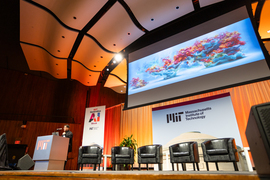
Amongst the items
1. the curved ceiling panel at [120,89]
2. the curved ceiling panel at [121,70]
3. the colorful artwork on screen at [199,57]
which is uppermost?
the curved ceiling panel at [121,70]

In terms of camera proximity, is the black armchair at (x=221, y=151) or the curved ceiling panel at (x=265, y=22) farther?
the curved ceiling panel at (x=265, y=22)

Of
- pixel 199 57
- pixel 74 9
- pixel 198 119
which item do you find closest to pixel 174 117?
pixel 198 119

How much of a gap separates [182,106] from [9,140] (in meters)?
6.71

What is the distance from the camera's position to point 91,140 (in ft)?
21.3

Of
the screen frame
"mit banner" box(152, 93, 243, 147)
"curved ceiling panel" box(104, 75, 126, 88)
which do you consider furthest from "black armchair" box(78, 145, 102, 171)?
"curved ceiling panel" box(104, 75, 126, 88)

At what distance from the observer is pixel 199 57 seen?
369 centimetres

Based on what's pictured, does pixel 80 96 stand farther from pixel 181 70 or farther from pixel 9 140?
pixel 181 70

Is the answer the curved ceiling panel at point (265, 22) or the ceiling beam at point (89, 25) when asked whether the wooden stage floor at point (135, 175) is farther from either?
the curved ceiling panel at point (265, 22)

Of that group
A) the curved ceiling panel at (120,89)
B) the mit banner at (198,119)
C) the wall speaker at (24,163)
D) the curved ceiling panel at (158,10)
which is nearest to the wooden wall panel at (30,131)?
the curved ceiling panel at (120,89)

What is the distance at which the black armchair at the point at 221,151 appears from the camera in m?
2.64

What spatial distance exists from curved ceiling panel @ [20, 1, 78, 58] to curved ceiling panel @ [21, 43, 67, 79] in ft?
1.36

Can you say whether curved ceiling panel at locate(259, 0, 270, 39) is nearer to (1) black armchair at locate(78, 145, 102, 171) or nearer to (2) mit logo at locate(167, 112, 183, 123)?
(2) mit logo at locate(167, 112, 183, 123)

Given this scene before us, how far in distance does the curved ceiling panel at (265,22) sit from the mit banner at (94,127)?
19.8ft

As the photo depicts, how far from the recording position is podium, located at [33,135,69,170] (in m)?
3.19
